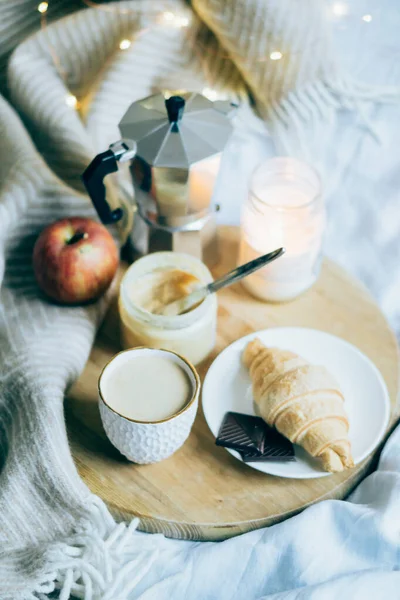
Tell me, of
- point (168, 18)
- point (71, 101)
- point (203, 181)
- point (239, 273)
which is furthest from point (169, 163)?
point (168, 18)

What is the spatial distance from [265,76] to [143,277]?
502mm

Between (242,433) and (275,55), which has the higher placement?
(275,55)

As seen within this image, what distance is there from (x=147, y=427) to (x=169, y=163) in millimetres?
351

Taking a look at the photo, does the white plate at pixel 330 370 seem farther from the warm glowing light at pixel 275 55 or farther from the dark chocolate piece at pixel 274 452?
the warm glowing light at pixel 275 55

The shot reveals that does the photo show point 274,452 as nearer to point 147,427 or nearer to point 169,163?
point 147,427

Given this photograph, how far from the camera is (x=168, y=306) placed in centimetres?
87

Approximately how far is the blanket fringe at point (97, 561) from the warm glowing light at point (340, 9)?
0.90 meters

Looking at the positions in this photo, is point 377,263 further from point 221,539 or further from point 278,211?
point 221,539

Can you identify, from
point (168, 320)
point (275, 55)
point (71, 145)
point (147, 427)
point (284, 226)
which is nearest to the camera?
point (147, 427)

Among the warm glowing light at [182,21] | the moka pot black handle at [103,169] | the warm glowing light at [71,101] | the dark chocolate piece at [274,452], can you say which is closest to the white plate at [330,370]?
the dark chocolate piece at [274,452]

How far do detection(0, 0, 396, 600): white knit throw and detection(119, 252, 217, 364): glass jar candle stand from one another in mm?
81

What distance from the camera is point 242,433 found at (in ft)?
2.61

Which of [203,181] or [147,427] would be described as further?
[203,181]

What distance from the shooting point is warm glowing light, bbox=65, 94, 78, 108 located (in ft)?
3.56
